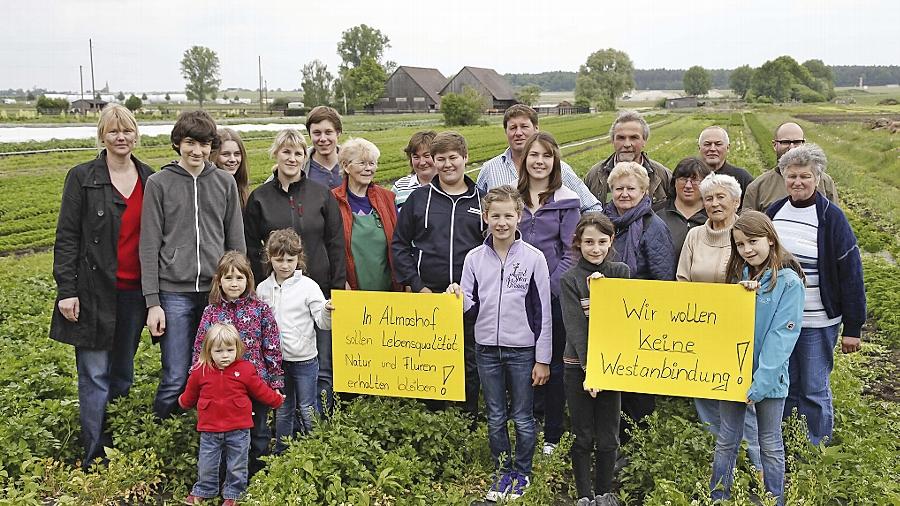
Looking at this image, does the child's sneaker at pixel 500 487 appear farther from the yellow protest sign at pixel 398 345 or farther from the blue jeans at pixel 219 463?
the blue jeans at pixel 219 463

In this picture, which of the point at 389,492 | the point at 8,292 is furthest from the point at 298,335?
the point at 8,292

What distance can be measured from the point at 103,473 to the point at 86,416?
1.83 ft

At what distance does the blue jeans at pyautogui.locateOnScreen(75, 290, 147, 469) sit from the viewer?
191 inches

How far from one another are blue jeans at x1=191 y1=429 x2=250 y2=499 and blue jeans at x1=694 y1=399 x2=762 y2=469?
3.01 meters

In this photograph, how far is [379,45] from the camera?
100 metres

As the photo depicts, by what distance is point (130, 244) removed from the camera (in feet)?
15.8

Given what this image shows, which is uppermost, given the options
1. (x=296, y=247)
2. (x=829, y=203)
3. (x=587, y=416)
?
(x=829, y=203)

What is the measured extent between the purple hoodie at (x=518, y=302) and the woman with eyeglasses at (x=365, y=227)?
3.71 feet

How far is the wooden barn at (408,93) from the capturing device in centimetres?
8100

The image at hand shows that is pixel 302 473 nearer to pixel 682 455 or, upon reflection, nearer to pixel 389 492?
pixel 389 492

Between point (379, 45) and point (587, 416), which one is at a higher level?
point (379, 45)

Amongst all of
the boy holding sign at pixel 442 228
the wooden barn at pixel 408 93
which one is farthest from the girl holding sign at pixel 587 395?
the wooden barn at pixel 408 93

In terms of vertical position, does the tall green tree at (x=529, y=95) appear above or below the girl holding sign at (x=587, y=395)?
above

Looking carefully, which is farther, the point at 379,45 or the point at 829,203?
the point at 379,45
